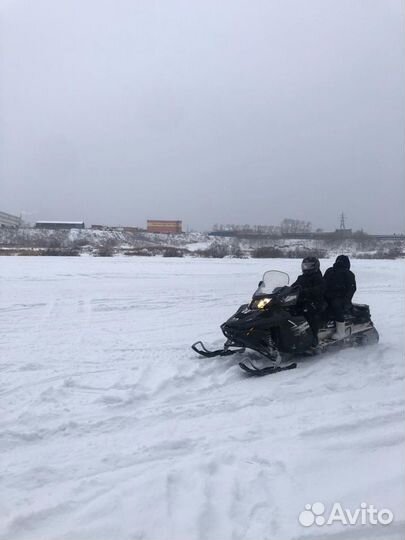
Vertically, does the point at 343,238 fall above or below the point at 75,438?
above

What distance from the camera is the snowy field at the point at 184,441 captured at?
117 inches

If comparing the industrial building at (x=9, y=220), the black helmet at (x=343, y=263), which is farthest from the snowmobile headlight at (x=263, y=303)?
the industrial building at (x=9, y=220)

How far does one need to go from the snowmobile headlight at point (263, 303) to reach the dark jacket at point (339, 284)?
1.21 meters

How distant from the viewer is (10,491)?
127 inches

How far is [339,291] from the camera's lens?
6730mm

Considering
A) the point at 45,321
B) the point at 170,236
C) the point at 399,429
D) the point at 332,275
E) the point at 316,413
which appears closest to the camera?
the point at 399,429

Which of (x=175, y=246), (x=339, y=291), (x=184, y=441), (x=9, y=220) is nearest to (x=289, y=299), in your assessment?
(x=339, y=291)

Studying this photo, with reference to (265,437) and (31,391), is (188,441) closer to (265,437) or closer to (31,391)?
(265,437)

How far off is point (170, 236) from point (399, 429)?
8173 centimetres

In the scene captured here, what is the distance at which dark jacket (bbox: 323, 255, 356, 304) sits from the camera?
6715 millimetres

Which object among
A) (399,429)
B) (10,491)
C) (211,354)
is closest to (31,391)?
(10,491)

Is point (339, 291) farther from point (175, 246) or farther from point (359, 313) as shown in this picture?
point (175, 246)

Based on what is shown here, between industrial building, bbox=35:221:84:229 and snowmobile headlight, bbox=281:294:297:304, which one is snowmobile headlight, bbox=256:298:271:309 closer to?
snowmobile headlight, bbox=281:294:297:304

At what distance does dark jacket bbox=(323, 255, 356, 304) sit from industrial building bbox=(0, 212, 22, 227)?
76.7 metres
